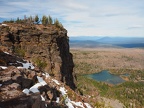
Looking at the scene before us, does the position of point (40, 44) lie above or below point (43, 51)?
above

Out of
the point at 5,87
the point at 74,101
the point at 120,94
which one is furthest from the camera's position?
the point at 120,94

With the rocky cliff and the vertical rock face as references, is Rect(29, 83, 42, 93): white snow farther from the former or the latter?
the vertical rock face

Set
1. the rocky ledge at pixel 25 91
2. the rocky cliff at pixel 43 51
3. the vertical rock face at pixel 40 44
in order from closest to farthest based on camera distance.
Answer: the rocky ledge at pixel 25 91 < the rocky cliff at pixel 43 51 < the vertical rock face at pixel 40 44

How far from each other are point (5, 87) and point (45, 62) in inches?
1777

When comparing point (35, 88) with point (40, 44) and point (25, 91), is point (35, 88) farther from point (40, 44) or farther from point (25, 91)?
point (40, 44)

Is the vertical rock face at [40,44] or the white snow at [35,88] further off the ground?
the vertical rock face at [40,44]

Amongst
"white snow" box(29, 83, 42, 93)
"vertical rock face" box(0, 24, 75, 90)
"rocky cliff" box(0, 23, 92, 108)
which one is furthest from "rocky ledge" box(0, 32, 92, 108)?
"vertical rock face" box(0, 24, 75, 90)

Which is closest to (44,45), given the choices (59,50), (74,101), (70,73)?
(59,50)

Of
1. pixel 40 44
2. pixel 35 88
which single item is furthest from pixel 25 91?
pixel 40 44

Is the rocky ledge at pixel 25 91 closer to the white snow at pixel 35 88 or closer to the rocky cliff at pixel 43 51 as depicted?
the white snow at pixel 35 88

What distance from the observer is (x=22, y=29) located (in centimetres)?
7594

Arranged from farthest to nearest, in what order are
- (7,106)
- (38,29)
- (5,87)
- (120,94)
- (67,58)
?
(120,94), (67,58), (38,29), (5,87), (7,106)

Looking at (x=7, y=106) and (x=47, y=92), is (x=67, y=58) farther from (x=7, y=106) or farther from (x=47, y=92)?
(x=7, y=106)

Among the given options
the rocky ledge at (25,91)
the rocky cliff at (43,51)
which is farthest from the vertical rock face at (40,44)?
the rocky ledge at (25,91)
